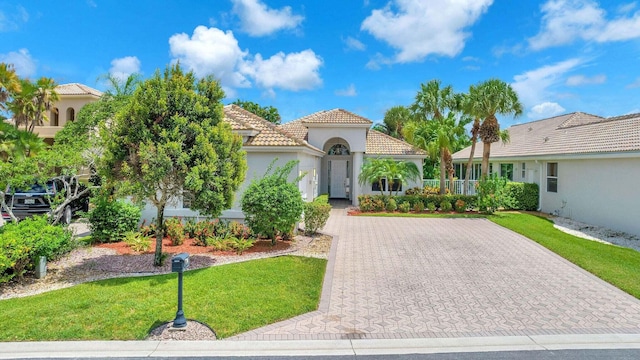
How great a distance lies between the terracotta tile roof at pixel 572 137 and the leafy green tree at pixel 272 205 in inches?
515

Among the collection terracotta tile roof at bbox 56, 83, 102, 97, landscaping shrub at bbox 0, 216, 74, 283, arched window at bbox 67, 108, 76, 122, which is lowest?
landscaping shrub at bbox 0, 216, 74, 283

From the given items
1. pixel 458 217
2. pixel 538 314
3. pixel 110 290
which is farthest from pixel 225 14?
pixel 538 314

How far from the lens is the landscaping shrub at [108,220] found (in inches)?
470

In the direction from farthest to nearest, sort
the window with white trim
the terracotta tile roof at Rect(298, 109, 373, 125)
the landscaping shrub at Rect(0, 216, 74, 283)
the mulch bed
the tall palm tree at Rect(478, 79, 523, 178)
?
the terracotta tile roof at Rect(298, 109, 373, 125)
the tall palm tree at Rect(478, 79, 523, 178)
the window with white trim
the mulch bed
the landscaping shrub at Rect(0, 216, 74, 283)

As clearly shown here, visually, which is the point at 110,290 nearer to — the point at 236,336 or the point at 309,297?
the point at 236,336

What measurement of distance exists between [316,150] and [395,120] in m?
31.5

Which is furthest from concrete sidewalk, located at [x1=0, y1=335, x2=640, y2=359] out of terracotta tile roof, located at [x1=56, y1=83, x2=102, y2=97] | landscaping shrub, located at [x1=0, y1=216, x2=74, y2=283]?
terracotta tile roof, located at [x1=56, y1=83, x2=102, y2=97]

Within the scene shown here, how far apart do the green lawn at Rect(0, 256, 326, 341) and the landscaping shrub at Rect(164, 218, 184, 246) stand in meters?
3.34

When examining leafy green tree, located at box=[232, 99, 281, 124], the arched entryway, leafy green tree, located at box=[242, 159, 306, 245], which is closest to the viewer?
leafy green tree, located at box=[242, 159, 306, 245]

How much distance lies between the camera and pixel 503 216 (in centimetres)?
1880

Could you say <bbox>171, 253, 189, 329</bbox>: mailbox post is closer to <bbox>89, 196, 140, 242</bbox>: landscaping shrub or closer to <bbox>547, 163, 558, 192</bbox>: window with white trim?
<bbox>89, 196, 140, 242</bbox>: landscaping shrub

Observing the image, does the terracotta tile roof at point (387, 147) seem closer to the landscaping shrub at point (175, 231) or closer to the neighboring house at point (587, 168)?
the neighboring house at point (587, 168)

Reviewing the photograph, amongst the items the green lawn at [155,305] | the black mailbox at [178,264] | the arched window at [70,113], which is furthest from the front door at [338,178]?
the arched window at [70,113]

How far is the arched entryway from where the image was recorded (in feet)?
89.4
